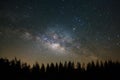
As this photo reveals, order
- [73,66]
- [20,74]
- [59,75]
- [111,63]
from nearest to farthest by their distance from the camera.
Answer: [20,74] < [59,75] < [111,63] < [73,66]

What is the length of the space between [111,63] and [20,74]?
70427 mm

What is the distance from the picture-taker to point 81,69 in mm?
148500

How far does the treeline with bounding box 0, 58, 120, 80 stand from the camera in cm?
12438

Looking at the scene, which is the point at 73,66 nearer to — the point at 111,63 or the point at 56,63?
the point at 56,63

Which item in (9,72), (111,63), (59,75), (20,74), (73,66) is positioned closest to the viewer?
(9,72)

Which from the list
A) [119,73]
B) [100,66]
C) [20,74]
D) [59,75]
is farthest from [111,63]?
[20,74]

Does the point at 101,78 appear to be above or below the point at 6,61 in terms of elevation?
below

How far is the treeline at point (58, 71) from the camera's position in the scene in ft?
408

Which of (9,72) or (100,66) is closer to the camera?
(9,72)

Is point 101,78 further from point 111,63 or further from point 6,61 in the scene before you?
point 6,61

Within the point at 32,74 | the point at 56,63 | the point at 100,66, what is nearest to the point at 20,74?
the point at 32,74

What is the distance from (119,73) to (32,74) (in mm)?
59069

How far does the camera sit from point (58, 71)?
149375 millimetres

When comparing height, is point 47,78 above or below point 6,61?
below
